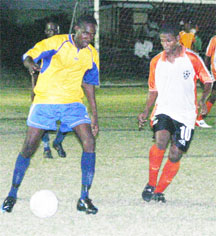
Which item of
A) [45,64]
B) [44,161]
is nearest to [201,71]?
[45,64]

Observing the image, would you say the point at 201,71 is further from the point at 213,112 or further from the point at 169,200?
the point at 213,112

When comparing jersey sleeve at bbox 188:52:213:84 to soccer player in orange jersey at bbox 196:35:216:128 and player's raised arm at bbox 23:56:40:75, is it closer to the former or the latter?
player's raised arm at bbox 23:56:40:75

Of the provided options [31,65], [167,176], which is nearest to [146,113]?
[167,176]

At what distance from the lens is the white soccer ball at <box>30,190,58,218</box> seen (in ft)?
16.4

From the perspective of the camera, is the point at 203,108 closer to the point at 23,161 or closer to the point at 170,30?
the point at 170,30

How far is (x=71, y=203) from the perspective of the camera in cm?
555

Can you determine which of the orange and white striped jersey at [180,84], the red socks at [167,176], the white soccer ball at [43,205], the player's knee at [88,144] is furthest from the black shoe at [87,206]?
the orange and white striped jersey at [180,84]

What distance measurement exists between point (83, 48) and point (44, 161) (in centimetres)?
269

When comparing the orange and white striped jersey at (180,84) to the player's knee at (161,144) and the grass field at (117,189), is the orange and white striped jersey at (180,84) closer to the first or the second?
the player's knee at (161,144)

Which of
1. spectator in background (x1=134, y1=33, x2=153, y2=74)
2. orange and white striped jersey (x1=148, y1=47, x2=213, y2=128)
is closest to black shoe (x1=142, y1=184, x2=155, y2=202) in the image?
orange and white striped jersey (x1=148, y1=47, x2=213, y2=128)

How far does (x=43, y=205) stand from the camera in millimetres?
4988

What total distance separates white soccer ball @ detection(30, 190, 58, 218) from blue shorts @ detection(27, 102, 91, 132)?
0.69 metres

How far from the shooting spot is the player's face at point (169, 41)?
5.55 metres

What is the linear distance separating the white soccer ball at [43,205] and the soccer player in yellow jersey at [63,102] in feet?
1.06
